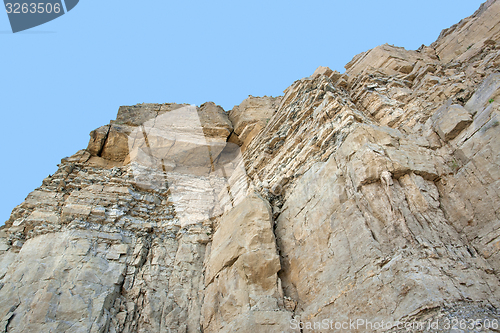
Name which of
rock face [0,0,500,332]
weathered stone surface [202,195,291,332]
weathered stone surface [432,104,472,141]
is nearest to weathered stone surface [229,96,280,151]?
rock face [0,0,500,332]

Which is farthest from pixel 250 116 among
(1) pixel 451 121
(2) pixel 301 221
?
(1) pixel 451 121

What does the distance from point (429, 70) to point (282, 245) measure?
410 inches

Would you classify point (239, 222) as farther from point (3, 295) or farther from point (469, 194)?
point (3, 295)

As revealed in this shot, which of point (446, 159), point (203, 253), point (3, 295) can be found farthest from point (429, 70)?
point (3, 295)

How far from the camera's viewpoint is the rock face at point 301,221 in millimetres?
6254

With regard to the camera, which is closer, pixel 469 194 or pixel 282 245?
pixel 469 194

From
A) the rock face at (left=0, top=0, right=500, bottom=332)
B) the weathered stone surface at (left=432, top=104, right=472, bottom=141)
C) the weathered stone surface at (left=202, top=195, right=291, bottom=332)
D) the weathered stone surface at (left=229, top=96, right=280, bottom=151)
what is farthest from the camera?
the weathered stone surface at (left=229, top=96, right=280, bottom=151)

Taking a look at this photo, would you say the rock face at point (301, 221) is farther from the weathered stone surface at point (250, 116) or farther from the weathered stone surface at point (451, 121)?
the weathered stone surface at point (250, 116)

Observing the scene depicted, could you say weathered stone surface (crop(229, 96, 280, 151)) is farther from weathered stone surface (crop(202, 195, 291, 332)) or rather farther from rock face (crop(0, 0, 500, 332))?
weathered stone surface (crop(202, 195, 291, 332))

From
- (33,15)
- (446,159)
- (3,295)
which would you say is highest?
(33,15)

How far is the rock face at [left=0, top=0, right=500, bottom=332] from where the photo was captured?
6254 millimetres

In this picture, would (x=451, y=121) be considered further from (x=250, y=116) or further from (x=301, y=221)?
(x=250, y=116)

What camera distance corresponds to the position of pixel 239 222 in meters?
10.1

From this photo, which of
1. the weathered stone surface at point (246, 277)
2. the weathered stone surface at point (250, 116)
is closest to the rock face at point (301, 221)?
the weathered stone surface at point (246, 277)
